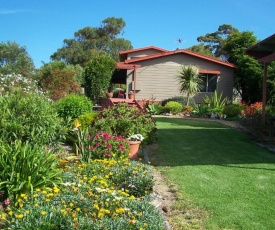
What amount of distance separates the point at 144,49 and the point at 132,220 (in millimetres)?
26135

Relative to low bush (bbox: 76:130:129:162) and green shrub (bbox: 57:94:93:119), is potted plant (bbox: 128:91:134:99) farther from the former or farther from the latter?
low bush (bbox: 76:130:129:162)

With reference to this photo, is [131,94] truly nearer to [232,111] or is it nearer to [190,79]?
[190,79]

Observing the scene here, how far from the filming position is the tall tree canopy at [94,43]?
56.0 metres

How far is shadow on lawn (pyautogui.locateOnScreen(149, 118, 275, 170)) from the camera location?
7761 mm

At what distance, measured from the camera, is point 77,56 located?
55.8m

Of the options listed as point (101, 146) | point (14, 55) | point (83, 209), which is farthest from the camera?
point (14, 55)

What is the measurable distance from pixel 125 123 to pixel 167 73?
14.8 metres

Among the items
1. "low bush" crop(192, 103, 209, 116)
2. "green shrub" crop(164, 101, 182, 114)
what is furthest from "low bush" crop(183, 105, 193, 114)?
"low bush" crop(192, 103, 209, 116)

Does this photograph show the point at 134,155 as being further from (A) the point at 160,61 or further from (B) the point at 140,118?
(A) the point at 160,61

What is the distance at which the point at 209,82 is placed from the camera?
79.7ft

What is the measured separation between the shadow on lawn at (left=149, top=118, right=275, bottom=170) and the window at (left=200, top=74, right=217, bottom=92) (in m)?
12.0

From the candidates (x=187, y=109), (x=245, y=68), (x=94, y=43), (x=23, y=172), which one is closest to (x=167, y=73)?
(x=187, y=109)

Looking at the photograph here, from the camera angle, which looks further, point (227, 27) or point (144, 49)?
point (227, 27)

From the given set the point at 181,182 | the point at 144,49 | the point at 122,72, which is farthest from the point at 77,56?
the point at 181,182
